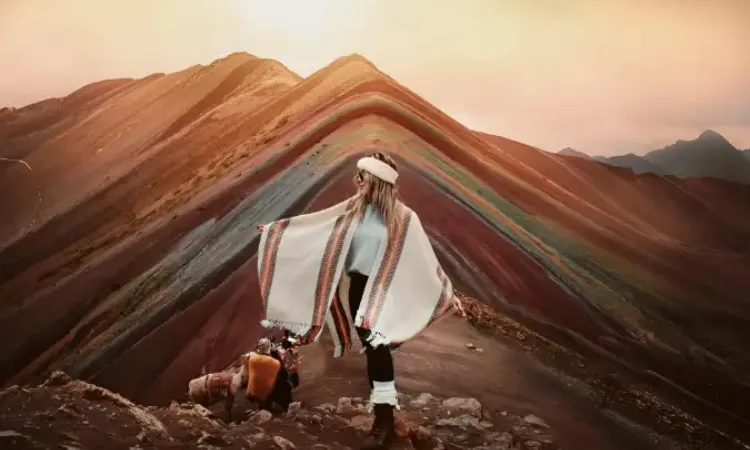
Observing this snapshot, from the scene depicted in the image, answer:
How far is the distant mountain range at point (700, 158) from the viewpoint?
11.3 ft

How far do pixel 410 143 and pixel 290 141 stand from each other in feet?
2.02

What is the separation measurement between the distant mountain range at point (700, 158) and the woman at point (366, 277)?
1471 mm

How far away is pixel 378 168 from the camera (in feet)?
7.52

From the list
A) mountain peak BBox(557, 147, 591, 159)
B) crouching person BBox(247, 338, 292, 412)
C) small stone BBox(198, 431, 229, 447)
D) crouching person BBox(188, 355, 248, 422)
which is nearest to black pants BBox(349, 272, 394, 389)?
crouching person BBox(247, 338, 292, 412)

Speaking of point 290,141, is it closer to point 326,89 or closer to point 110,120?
point 326,89

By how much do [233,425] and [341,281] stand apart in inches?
26.5


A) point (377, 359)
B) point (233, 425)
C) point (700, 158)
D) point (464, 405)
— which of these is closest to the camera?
point (377, 359)

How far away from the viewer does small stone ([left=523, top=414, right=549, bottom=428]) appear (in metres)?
2.54

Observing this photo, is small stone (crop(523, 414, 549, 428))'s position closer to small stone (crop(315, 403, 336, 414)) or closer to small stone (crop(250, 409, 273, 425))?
small stone (crop(315, 403, 336, 414))

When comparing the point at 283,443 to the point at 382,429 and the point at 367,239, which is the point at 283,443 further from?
the point at 367,239

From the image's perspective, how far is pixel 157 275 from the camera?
292 centimetres

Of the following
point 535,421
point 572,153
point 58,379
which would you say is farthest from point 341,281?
point 572,153

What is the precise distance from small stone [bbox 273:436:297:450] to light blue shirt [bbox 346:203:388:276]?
66 cm

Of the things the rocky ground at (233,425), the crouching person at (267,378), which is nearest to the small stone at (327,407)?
the rocky ground at (233,425)
